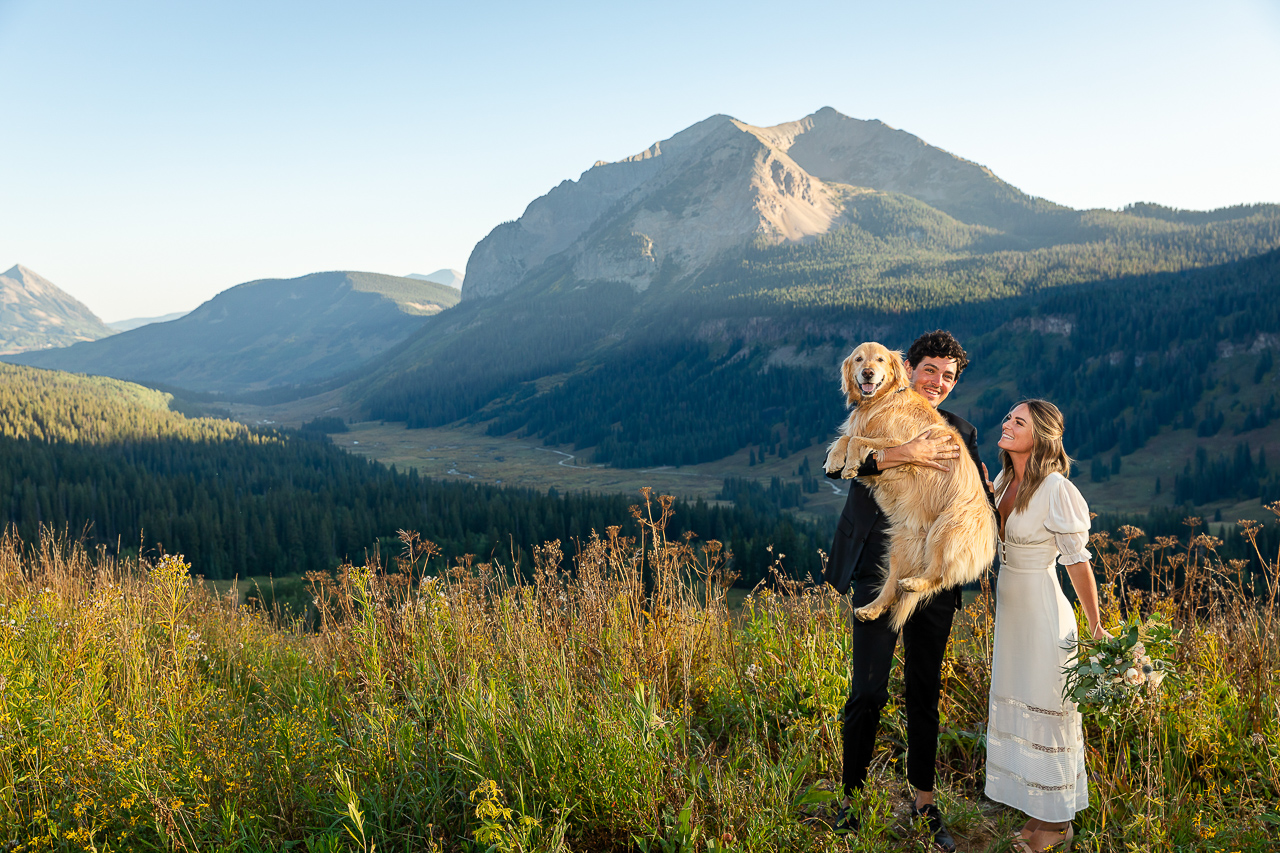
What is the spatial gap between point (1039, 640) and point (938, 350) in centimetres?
171

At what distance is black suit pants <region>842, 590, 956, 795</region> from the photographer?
3.56 metres

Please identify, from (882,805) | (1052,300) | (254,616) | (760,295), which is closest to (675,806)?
(882,805)

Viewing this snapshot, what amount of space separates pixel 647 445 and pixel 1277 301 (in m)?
100

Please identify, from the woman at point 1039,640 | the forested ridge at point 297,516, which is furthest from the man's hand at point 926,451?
the forested ridge at point 297,516

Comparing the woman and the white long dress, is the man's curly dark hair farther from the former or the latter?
the white long dress

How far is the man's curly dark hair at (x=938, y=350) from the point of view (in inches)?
157

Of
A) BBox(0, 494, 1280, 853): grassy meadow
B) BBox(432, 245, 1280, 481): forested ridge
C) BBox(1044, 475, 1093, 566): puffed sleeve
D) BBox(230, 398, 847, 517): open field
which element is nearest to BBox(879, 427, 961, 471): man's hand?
BBox(1044, 475, 1093, 566): puffed sleeve

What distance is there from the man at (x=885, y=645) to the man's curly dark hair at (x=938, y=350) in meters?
0.11

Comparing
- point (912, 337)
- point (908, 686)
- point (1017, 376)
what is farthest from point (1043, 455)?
point (1017, 376)

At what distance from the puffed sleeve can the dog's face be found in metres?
1.01

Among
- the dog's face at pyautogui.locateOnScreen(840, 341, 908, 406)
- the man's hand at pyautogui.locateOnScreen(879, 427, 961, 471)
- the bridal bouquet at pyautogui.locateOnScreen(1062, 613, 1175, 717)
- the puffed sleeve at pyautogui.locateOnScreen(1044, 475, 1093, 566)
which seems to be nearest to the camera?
the bridal bouquet at pyautogui.locateOnScreen(1062, 613, 1175, 717)

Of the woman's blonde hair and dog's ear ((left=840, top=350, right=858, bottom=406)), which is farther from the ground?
dog's ear ((left=840, top=350, right=858, bottom=406))

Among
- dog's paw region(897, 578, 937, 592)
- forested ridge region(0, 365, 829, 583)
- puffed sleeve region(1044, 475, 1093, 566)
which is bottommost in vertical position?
forested ridge region(0, 365, 829, 583)

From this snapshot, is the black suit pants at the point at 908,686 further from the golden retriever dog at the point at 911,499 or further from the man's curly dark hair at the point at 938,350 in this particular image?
the man's curly dark hair at the point at 938,350
